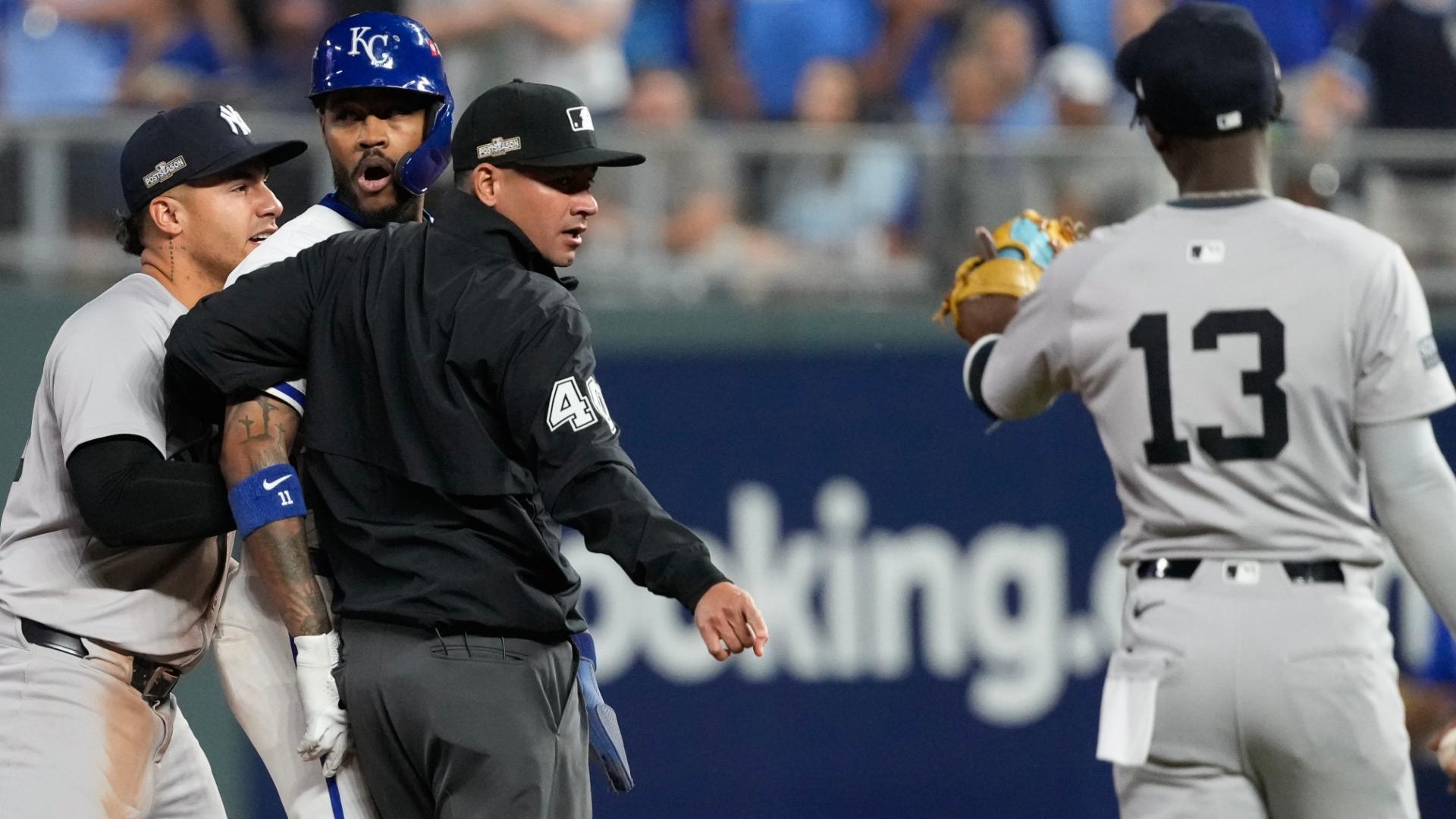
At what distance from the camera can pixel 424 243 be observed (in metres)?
3.92

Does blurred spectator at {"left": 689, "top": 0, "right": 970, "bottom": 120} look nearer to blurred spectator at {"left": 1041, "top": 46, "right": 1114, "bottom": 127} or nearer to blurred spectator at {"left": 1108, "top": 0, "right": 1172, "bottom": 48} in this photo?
blurred spectator at {"left": 1041, "top": 46, "right": 1114, "bottom": 127}

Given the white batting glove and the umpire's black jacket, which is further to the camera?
the white batting glove

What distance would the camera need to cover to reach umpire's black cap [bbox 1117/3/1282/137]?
3439mm

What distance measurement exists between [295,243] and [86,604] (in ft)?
2.85

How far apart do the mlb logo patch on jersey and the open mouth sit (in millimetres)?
1893

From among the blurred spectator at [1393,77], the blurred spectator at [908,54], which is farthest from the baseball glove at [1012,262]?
the blurred spectator at [1393,77]

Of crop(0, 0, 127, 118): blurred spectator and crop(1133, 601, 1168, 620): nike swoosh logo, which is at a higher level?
crop(0, 0, 127, 118): blurred spectator

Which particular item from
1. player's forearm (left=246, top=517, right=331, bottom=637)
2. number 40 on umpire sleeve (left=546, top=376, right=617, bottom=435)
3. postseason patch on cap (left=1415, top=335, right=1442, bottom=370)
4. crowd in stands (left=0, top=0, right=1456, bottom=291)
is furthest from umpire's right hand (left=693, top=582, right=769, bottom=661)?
crowd in stands (left=0, top=0, right=1456, bottom=291)

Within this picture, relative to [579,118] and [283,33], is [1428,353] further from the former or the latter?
[283,33]

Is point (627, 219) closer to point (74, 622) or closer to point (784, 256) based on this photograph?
point (784, 256)

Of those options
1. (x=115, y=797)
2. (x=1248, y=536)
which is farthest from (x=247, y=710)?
(x=1248, y=536)

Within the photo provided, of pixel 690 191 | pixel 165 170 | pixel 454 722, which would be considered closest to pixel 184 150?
pixel 165 170

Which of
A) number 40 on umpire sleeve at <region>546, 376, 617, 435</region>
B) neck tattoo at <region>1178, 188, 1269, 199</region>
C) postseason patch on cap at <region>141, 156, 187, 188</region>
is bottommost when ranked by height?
number 40 on umpire sleeve at <region>546, 376, 617, 435</region>

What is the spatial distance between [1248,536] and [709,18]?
19.6 ft
